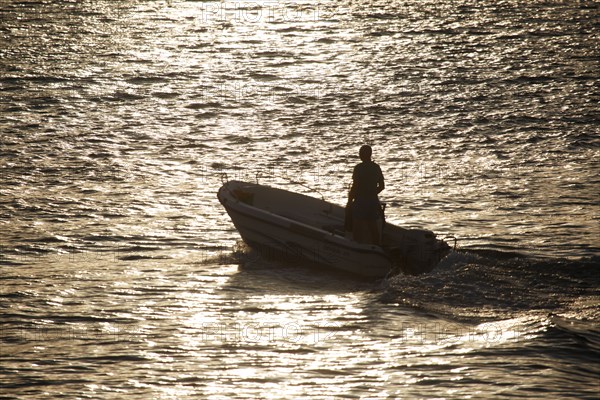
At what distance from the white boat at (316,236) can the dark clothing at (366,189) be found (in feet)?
1.65

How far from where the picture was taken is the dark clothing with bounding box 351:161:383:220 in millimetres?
17875

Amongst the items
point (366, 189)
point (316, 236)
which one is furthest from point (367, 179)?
point (316, 236)

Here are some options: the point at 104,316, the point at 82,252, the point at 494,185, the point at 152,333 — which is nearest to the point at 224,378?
the point at 152,333

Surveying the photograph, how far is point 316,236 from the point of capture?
715 inches

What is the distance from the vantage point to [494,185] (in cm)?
2350

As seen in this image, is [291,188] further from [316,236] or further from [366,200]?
[366,200]

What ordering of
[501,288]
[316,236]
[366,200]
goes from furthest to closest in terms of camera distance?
[316,236] → [366,200] → [501,288]

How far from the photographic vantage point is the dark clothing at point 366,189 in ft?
58.6

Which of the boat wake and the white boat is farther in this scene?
the white boat

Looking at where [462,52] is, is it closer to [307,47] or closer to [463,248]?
[307,47]

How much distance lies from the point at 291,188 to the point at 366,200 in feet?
18.3

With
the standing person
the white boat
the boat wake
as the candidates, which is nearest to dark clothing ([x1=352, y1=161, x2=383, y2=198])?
the standing person

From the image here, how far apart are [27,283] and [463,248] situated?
282 inches

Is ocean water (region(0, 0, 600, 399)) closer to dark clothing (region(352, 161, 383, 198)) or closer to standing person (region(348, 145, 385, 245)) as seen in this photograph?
standing person (region(348, 145, 385, 245))
